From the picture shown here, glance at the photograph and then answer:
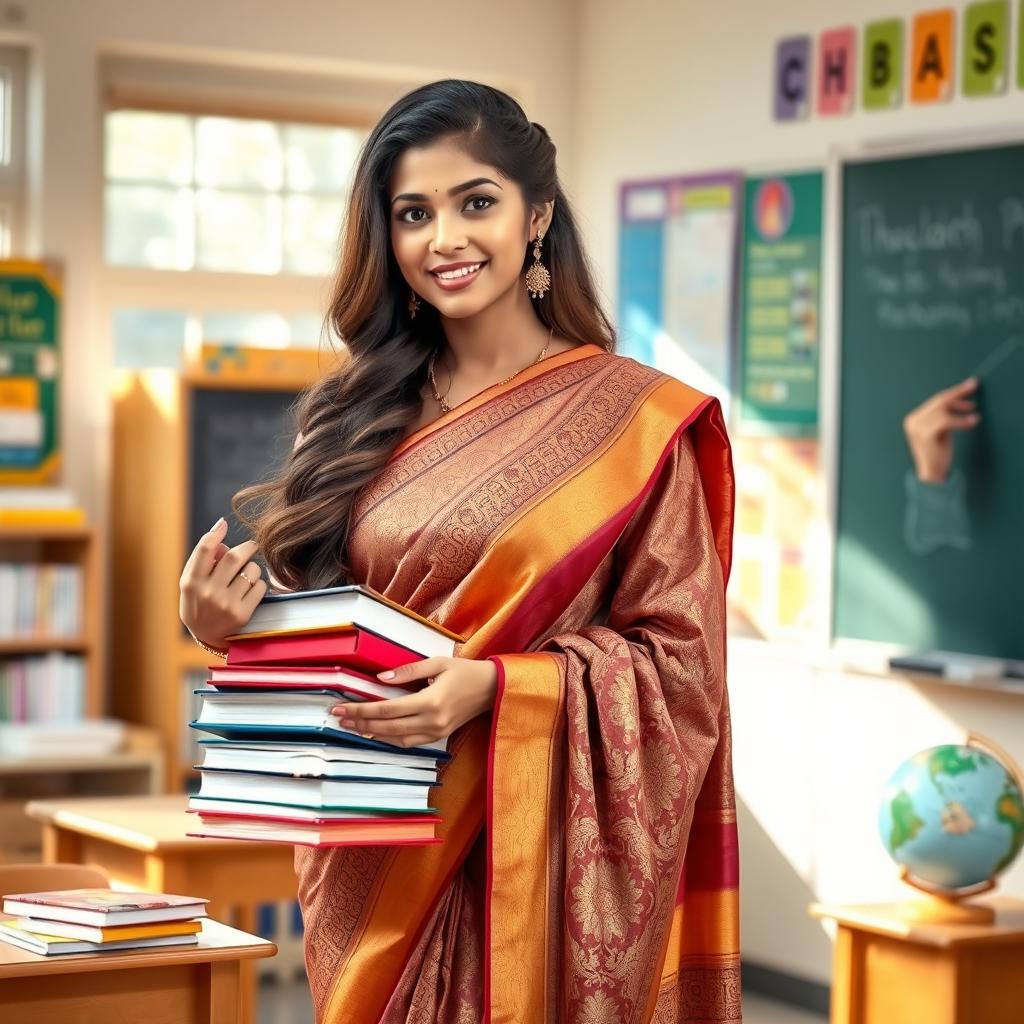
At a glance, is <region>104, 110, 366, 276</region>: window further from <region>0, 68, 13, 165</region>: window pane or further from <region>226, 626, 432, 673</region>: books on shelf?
<region>226, 626, 432, 673</region>: books on shelf

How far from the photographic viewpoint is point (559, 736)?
1.96m

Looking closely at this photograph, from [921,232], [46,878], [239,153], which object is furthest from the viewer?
[239,153]

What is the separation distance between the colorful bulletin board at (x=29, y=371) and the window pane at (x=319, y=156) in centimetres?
83

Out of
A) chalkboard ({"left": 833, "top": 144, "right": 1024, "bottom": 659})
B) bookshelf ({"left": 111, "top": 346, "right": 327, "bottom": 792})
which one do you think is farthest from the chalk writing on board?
bookshelf ({"left": 111, "top": 346, "right": 327, "bottom": 792})

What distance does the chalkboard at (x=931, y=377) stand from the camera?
13.2 feet

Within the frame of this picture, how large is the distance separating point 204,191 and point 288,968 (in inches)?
86.2

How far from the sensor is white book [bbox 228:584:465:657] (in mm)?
1776

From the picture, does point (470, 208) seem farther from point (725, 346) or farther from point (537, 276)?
point (725, 346)

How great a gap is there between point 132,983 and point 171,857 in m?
0.99

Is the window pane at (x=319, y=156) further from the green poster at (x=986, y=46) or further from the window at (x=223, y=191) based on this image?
the green poster at (x=986, y=46)

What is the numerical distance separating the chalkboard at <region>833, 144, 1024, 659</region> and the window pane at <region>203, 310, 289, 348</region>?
1724 millimetres

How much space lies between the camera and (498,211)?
2006 millimetres

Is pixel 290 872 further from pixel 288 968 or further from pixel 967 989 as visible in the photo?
pixel 288 968

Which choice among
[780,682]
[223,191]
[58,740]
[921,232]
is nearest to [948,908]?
[780,682]
